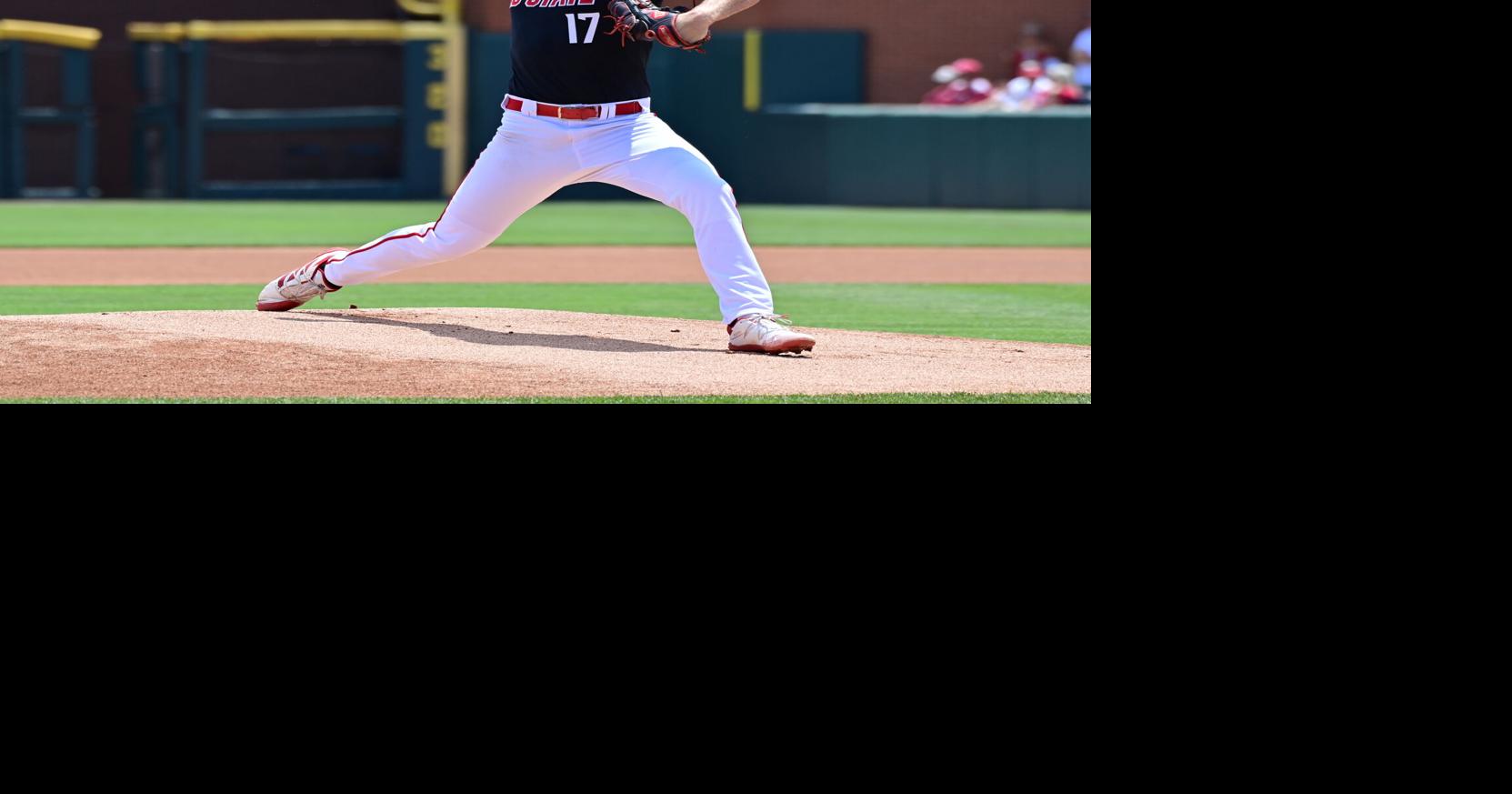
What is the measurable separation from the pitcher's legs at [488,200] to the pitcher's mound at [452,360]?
270 millimetres

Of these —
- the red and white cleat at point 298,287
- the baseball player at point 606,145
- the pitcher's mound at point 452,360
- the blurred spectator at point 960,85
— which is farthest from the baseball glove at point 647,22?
the blurred spectator at point 960,85

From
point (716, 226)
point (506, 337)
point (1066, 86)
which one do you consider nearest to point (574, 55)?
point (716, 226)

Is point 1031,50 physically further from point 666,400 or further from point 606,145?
point 666,400

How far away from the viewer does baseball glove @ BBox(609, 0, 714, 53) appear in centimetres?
594

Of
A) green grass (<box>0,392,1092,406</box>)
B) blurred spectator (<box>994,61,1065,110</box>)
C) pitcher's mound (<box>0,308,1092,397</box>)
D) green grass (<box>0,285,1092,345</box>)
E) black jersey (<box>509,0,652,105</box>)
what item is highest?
blurred spectator (<box>994,61,1065,110</box>)

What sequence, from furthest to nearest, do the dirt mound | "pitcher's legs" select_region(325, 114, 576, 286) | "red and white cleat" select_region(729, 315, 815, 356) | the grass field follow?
the dirt mound → the grass field → "pitcher's legs" select_region(325, 114, 576, 286) → "red and white cleat" select_region(729, 315, 815, 356)

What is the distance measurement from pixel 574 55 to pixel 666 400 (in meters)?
1.65

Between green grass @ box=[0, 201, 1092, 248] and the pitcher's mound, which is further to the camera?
green grass @ box=[0, 201, 1092, 248]

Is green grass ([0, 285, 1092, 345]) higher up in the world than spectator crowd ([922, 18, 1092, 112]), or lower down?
lower down

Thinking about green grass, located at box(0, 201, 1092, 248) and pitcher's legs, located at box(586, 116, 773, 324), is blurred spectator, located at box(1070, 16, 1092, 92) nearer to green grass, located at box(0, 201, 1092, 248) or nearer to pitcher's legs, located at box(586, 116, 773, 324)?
green grass, located at box(0, 201, 1092, 248)

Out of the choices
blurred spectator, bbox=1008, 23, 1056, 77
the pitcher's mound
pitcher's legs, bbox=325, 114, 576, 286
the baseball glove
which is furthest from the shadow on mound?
blurred spectator, bbox=1008, 23, 1056, 77

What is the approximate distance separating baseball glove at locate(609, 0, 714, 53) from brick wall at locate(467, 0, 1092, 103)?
15.9 meters

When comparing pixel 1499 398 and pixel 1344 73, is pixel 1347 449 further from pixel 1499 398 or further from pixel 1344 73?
pixel 1344 73

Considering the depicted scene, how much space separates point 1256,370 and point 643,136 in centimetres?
305
